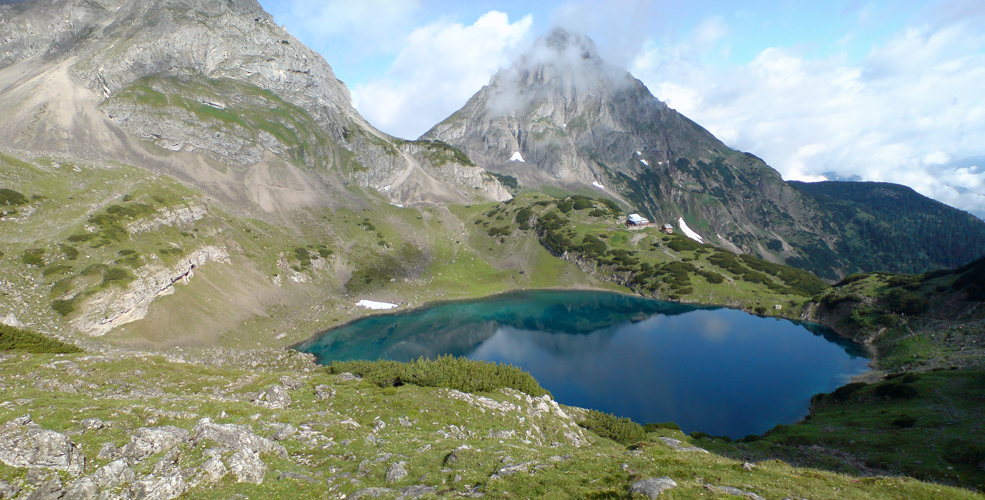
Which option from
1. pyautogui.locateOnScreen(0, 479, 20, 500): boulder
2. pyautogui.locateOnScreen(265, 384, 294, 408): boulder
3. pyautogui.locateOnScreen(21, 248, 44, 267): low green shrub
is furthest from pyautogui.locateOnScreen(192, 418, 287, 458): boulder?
pyautogui.locateOnScreen(21, 248, 44, 267): low green shrub

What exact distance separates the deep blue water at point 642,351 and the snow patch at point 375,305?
15.3ft

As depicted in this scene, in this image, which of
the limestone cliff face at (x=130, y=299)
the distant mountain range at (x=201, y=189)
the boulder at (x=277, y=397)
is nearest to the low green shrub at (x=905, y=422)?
the boulder at (x=277, y=397)

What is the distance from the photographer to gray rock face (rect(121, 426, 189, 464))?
13414 millimetres

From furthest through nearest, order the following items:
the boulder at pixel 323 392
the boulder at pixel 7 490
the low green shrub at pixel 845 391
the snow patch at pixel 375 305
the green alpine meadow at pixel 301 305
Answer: the snow patch at pixel 375 305 → the low green shrub at pixel 845 391 → the boulder at pixel 323 392 → the green alpine meadow at pixel 301 305 → the boulder at pixel 7 490

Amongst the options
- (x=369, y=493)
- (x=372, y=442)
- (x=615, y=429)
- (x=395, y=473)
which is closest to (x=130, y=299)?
→ (x=372, y=442)

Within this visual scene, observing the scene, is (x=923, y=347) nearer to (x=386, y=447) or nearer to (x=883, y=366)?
(x=883, y=366)

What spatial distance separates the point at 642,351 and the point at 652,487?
63.1m

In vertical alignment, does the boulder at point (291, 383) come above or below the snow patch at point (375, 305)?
below

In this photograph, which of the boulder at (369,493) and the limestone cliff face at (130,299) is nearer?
the boulder at (369,493)

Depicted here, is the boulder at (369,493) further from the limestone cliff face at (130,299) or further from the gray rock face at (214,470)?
the limestone cliff face at (130,299)

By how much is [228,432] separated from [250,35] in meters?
210

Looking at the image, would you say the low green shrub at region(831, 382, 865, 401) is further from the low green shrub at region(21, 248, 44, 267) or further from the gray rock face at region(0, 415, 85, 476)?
the low green shrub at region(21, 248, 44, 267)

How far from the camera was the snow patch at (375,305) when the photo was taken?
10312 centimetres

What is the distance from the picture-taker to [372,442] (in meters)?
19.7
